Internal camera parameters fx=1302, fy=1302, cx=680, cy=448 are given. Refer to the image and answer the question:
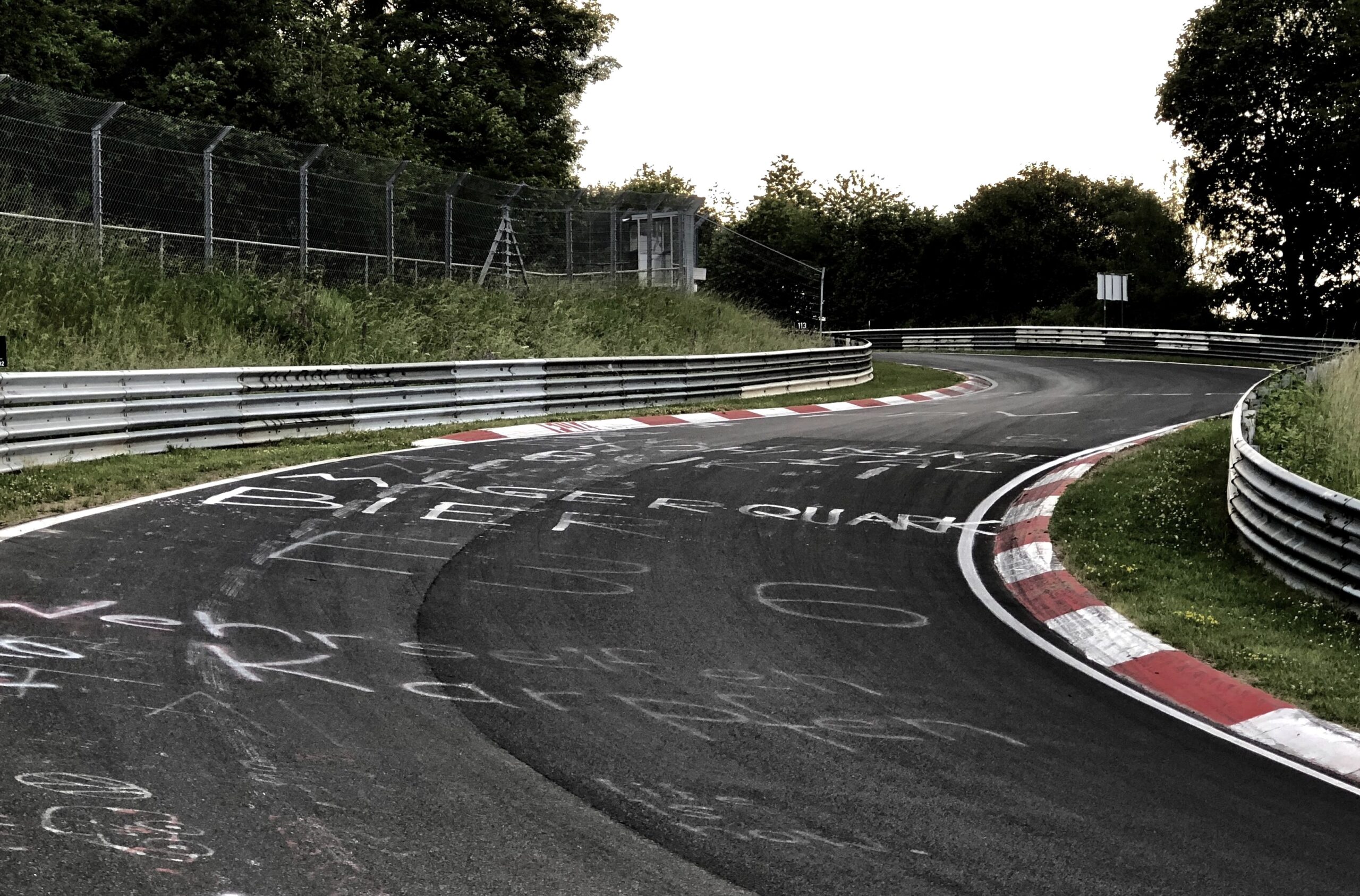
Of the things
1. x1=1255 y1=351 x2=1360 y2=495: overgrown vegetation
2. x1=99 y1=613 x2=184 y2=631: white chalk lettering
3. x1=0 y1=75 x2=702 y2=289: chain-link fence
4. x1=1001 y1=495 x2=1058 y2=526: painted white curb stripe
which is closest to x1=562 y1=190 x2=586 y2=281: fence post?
x1=0 y1=75 x2=702 y2=289: chain-link fence

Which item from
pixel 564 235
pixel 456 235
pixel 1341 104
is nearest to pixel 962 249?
pixel 1341 104

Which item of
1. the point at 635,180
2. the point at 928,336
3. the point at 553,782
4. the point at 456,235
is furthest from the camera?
the point at 635,180

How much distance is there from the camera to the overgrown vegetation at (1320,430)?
1104 centimetres

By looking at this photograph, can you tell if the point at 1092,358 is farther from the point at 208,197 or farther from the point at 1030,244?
the point at 208,197

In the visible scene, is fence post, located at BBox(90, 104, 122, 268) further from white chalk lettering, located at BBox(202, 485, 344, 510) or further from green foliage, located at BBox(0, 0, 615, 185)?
green foliage, located at BBox(0, 0, 615, 185)

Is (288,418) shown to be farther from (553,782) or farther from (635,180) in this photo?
(635,180)

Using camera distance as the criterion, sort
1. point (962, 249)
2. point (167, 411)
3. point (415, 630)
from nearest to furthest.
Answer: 1. point (415, 630)
2. point (167, 411)
3. point (962, 249)

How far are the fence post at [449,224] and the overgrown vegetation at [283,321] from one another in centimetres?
32


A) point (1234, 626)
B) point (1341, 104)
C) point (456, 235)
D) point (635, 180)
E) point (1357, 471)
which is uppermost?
point (635, 180)

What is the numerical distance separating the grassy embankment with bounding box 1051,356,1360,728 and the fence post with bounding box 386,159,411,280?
44.3 feet

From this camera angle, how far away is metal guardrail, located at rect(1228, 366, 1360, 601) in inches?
332

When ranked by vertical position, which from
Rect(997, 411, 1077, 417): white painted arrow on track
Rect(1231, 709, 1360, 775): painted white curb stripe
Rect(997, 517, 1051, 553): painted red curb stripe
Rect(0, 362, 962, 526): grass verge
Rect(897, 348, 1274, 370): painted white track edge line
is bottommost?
Rect(1231, 709, 1360, 775): painted white curb stripe

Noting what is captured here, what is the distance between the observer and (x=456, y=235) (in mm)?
24812

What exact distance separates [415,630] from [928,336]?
47.7m
